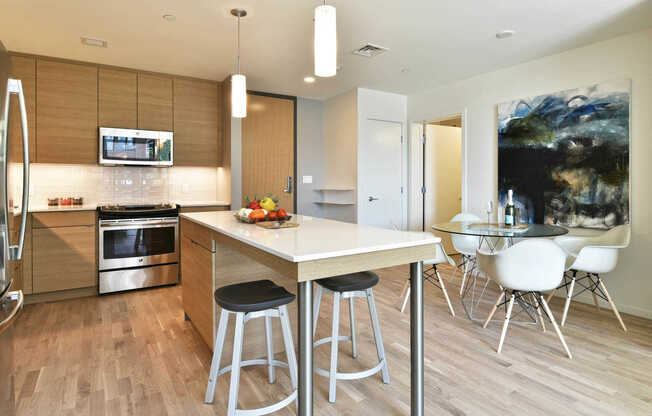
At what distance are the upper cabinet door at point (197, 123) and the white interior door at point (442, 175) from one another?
118 inches

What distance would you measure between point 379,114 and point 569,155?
2391 millimetres

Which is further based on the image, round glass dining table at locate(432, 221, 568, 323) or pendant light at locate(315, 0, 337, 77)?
round glass dining table at locate(432, 221, 568, 323)

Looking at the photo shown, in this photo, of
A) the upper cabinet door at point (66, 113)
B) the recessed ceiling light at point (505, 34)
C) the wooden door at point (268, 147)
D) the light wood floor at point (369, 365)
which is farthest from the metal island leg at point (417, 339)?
the upper cabinet door at point (66, 113)

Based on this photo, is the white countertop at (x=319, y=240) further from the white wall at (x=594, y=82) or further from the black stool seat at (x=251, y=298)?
the white wall at (x=594, y=82)

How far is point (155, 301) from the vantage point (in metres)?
3.68

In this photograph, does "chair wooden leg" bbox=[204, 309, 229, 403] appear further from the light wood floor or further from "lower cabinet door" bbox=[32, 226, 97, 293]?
"lower cabinet door" bbox=[32, 226, 97, 293]

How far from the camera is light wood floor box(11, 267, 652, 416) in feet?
6.18

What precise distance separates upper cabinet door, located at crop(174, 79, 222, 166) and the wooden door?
377mm

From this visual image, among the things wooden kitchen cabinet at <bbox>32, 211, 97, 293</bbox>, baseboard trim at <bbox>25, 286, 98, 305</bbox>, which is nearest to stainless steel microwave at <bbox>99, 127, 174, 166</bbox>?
wooden kitchen cabinet at <bbox>32, 211, 97, 293</bbox>

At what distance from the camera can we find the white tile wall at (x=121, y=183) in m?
4.18

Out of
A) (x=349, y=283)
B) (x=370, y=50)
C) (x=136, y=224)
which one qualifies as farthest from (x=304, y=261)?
(x=136, y=224)

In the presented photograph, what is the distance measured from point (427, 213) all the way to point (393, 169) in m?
0.86

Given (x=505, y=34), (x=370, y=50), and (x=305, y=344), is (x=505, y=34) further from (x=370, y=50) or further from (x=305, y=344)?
(x=305, y=344)

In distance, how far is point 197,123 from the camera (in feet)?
15.4
